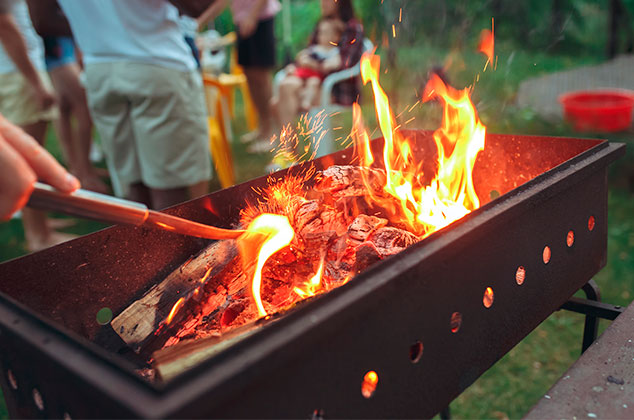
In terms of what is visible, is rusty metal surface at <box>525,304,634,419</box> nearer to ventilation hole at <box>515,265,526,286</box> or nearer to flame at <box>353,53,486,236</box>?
ventilation hole at <box>515,265,526,286</box>

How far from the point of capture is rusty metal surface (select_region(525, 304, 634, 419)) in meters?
0.98

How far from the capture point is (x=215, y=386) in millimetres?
611

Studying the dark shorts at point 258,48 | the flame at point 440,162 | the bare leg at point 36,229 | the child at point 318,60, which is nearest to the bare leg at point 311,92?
the child at point 318,60

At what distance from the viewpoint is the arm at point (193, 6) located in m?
1.84

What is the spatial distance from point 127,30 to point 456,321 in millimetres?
1739

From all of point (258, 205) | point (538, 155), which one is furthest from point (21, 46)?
point (538, 155)

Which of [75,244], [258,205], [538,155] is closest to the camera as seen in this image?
[75,244]

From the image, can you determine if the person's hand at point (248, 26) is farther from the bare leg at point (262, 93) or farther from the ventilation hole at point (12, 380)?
the ventilation hole at point (12, 380)

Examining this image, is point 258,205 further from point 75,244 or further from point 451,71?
point 451,71

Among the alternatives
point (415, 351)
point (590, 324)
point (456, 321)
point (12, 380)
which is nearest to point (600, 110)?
point (590, 324)

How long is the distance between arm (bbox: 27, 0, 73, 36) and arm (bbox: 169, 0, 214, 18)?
33.5 inches

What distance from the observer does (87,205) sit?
81 centimetres

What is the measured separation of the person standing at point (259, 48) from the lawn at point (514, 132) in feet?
Answer: 1.51

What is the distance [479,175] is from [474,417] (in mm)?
883
